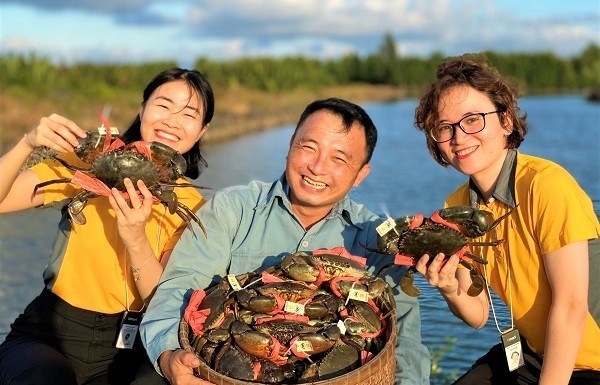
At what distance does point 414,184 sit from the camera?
15.0 metres

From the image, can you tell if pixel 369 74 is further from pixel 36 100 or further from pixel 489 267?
pixel 489 267

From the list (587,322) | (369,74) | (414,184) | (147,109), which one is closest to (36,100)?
(414,184)

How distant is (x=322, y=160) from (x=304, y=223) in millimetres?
378

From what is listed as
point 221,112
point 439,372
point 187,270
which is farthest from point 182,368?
point 221,112

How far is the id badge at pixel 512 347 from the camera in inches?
123

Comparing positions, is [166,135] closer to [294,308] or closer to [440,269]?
[294,308]

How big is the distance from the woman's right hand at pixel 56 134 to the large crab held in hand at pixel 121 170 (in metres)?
0.05

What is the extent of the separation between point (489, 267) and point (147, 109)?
1826 mm

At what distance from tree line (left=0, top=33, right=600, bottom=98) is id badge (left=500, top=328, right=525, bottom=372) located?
1.18 metres

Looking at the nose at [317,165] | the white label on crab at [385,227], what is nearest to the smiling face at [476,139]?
the white label on crab at [385,227]

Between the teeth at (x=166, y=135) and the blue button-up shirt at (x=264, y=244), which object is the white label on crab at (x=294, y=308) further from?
the teeth at (x=166, y=135)

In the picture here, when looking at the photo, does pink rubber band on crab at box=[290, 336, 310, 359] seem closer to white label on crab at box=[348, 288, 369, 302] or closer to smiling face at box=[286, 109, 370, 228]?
white label on crab at box=[348, 288, 369, 302]

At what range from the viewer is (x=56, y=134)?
325cm

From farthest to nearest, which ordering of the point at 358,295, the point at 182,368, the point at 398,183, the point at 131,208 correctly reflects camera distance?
the point at 398,183
the point at 131,208
the point at 358,295
the point at 182,368
